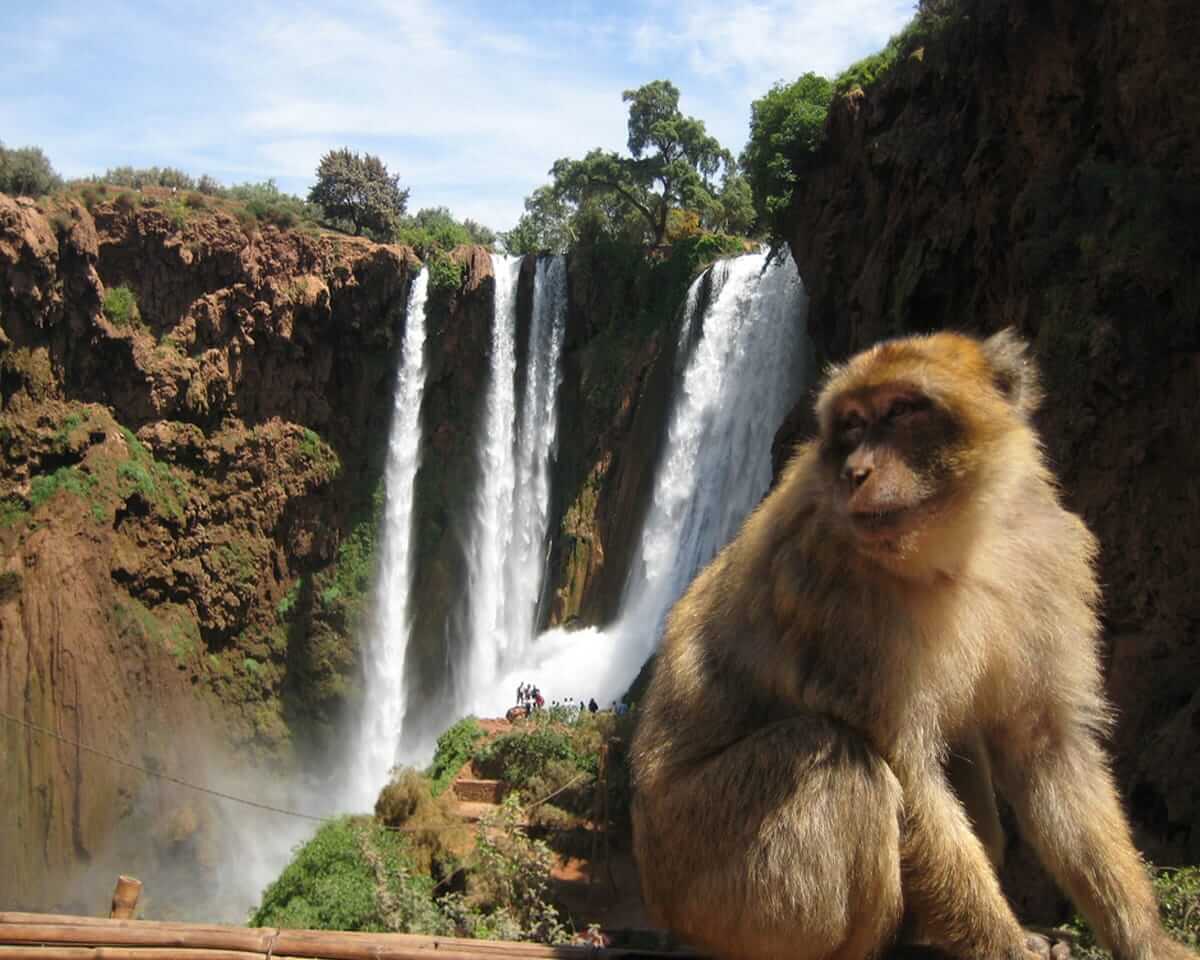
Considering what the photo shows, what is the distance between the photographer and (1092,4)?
500 inches

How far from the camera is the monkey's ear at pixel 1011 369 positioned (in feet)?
10.1

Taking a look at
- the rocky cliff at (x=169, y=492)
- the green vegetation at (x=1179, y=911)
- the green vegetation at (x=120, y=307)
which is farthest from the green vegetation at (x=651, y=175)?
the green vegetation at (x=1179, y=911)

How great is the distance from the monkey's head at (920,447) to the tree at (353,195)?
3341 cm

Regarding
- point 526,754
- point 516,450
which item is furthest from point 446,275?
point 526,754

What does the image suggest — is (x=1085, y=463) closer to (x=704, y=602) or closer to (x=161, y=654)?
(x=704, y=602)

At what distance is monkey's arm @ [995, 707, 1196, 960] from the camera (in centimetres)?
298

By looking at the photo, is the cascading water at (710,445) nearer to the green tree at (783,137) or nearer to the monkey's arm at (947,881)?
the green tree at (783,137)

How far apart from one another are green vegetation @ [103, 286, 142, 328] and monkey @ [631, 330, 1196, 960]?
27.5 meters

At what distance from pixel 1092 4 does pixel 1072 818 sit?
40.8 feet

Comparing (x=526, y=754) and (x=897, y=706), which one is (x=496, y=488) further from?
(x=897, y=706)

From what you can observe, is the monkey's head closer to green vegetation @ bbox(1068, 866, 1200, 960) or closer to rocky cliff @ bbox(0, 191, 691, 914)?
green vegetation @ bbox(1068, 866, 1200, 960)

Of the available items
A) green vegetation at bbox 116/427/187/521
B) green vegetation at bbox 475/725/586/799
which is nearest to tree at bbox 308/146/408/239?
green vegetation at bbox 116/427/187/521

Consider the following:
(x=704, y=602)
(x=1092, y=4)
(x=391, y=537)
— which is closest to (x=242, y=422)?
(x=391, y=537)

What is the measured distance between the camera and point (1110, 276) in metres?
11.1
